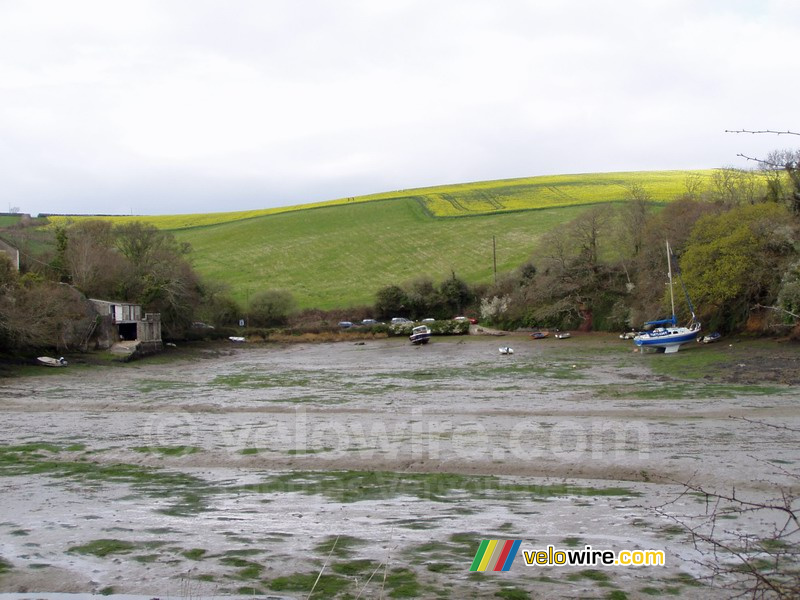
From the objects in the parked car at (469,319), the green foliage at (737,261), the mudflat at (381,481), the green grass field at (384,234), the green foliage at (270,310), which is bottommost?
the mudflat at (381,481)

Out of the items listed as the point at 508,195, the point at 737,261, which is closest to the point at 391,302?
the point at 737,261

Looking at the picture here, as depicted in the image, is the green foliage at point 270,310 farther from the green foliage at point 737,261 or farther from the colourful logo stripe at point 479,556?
the colourful logo stripe at point 479,556

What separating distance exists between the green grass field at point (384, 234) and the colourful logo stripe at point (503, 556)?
72016 millimetres

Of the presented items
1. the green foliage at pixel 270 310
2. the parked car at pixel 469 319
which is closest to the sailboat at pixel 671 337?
the parked car at pixel 469 319

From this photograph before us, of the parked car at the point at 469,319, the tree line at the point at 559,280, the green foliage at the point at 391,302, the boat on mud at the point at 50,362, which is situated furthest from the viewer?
the green foliage at the point at 391,302

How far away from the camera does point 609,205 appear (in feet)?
241

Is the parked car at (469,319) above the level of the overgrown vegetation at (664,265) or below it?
below

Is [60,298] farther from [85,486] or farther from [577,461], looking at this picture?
[577,461]

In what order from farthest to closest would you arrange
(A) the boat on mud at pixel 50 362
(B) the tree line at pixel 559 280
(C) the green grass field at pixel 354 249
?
(C) the green grass field at pixel 354 249 → (B) the tree line at pixel 559 280 → (A) the boat on mud at pixel 50 362

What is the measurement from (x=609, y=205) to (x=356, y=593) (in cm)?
6834

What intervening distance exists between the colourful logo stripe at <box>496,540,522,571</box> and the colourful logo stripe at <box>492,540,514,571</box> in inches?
1.5

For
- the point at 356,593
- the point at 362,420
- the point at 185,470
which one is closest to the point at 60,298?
the point at 362,420

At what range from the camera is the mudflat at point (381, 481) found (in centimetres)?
1018

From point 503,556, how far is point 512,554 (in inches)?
5.6
